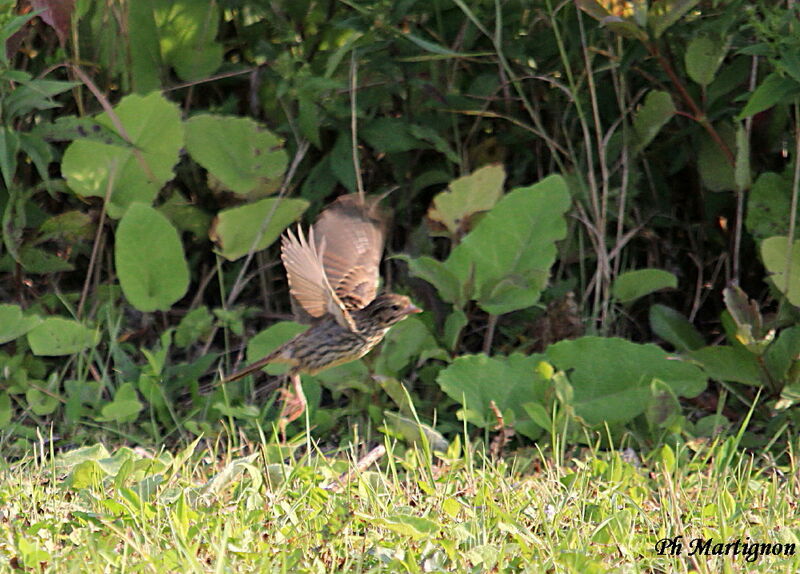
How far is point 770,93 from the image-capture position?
10.6ft

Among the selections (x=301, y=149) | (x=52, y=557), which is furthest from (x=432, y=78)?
(x=52, y=557)

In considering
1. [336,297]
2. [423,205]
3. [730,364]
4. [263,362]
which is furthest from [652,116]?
[263,362]

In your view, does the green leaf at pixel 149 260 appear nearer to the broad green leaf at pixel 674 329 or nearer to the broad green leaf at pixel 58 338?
the broad green leaf at pixel 58 338

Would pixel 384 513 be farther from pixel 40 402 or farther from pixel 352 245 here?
pixel 40 402

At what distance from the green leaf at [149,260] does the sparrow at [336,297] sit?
384 mm

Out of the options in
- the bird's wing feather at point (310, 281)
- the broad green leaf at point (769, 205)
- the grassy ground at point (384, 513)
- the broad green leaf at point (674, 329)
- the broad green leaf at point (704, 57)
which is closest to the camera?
the grassy ground at point (384, 513)

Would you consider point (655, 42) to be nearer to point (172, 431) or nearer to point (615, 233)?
point (615, 233)

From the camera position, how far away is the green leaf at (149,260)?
359cm

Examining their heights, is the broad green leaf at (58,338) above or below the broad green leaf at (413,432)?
above

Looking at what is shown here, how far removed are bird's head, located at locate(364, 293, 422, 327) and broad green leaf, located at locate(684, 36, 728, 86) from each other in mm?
1155

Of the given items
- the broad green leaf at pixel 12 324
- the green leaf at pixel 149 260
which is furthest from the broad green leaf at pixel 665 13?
the broad green leaf at pixel 12 324

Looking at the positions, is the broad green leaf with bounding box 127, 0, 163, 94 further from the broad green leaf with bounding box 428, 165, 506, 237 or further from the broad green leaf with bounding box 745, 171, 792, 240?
the broad green leaf with bounding box 745, 171, 792, 240

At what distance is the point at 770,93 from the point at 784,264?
0.54 m

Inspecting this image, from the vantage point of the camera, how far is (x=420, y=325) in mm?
3621
